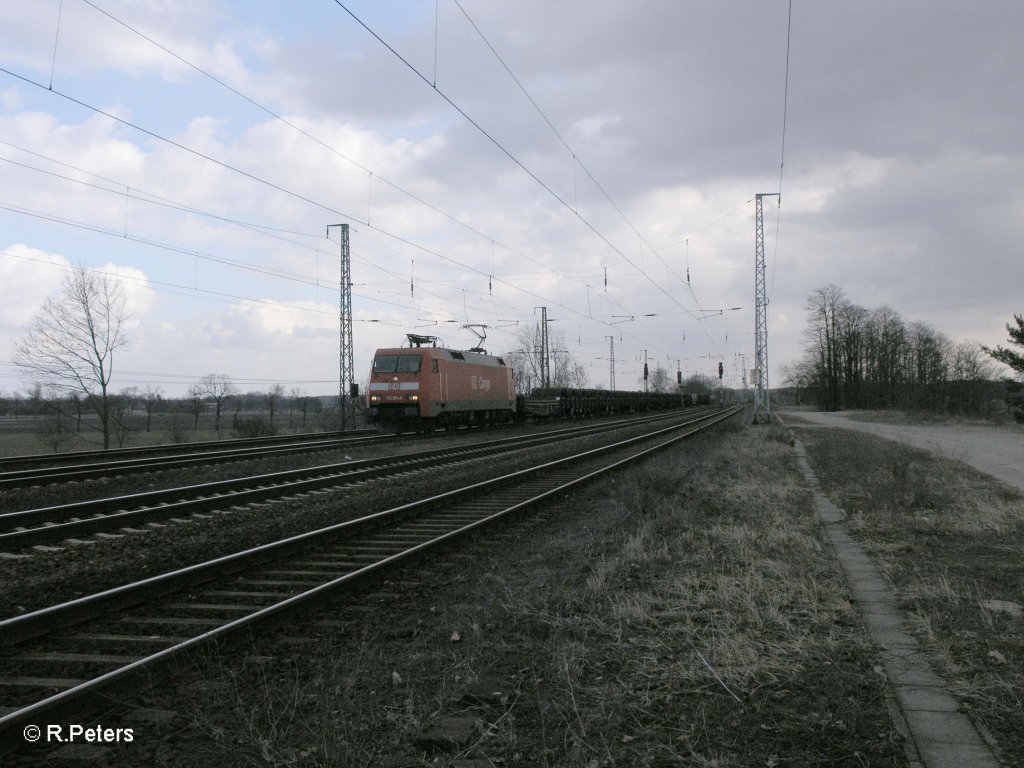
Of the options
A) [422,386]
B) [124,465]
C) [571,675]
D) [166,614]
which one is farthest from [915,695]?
[422,386]

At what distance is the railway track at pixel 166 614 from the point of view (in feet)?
12.4

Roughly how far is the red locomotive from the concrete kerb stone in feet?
69.1

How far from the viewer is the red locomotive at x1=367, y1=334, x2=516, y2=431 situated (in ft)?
87.4

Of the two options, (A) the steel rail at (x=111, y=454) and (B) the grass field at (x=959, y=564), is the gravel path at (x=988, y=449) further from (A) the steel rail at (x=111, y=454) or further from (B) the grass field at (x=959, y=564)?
(A) the steel rail at (x=111, y=454)

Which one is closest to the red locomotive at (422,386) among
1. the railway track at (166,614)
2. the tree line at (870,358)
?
the railway track at (166,614)

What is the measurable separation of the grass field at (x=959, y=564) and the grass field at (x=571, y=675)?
0.51 meters

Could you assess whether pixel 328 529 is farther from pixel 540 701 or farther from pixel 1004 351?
pixel 1004 351

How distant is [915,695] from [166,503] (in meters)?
10.3

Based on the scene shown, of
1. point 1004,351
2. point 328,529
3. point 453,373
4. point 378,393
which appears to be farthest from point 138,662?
point 1004,351

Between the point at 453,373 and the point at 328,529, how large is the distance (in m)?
21.1

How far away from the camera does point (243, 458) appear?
17203 mm

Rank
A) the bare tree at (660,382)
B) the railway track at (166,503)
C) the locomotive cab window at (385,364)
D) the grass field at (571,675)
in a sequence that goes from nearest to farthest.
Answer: the grass field at (571,675)
the railway track at (166,503)
the locomotive cab window at (385,364)
the bare tree at (660,382)

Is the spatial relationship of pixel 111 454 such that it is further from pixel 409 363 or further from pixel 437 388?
pixel 437 388

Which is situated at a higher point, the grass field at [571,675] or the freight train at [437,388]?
the freight train at [437,388]
